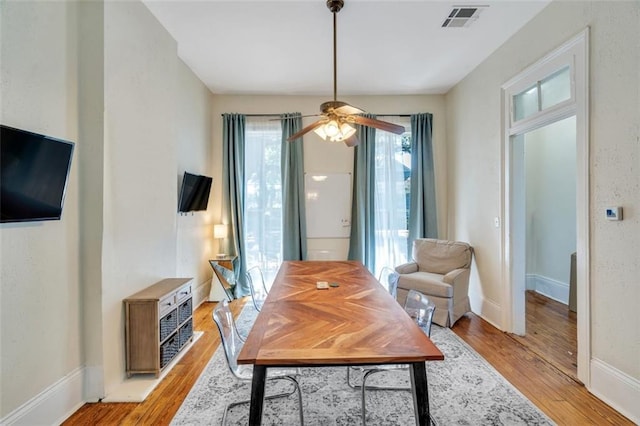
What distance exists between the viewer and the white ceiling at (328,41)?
2.65m

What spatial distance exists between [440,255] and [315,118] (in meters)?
2.75

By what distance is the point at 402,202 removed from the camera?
471 cm

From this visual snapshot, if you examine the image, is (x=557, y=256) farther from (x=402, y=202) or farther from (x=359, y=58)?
(x=359, y=58)

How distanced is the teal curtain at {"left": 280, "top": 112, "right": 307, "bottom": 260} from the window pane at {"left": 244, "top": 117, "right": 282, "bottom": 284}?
0.44 feet

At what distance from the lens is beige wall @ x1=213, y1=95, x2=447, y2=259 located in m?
4.66

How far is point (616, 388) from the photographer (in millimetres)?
2021

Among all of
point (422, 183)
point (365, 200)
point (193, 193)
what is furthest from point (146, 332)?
point (422, 183)

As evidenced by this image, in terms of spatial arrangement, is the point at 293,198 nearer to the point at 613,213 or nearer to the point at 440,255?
the point at 440,255

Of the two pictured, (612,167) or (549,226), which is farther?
(549,226)

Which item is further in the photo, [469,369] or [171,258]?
[171,258]

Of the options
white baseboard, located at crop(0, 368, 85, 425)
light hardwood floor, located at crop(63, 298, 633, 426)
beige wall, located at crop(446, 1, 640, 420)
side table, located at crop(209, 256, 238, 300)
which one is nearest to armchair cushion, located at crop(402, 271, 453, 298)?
light hardwood floor, located at crop(63, 298, 633, 426)

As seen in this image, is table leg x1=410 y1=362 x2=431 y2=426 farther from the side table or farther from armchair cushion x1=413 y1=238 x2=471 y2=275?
the side table

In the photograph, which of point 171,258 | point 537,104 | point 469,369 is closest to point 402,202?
point 537,104

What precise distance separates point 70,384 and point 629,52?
433 centimetres
